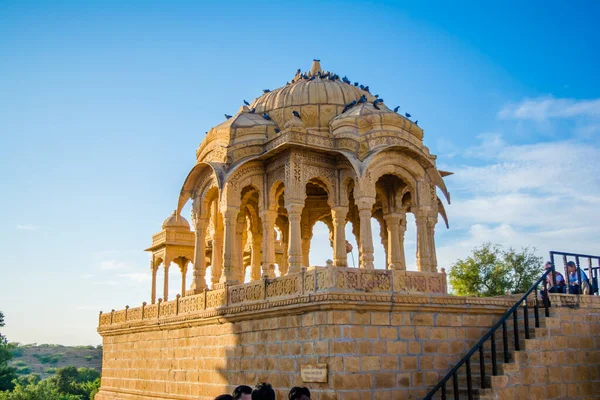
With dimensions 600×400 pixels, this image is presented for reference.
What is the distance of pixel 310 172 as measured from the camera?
16.1 meters

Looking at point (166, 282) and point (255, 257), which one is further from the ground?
point (255, 257)

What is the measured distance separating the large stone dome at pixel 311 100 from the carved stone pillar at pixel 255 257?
184 inches

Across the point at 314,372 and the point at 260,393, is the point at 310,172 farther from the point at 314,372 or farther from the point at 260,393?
the point at 260,393

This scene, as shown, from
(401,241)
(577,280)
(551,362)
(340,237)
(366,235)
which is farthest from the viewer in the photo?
(401,241)

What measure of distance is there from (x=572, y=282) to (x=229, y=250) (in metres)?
8.09

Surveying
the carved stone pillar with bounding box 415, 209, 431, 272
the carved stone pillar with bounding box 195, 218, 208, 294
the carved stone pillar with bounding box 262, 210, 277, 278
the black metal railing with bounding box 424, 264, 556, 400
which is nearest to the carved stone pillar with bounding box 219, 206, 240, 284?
the carved stone pillar with bounding box 262, 210, 277, 278

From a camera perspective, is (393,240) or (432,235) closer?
(432,235)

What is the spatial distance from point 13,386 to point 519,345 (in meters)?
40.7

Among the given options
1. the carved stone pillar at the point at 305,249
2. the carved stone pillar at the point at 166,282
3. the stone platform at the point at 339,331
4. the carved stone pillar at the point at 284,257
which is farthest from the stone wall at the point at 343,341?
the carved stone pillar at the point at 166,282

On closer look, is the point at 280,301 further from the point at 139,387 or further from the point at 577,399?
the point at 139,387

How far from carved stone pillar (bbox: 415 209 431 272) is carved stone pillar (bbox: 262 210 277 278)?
12.7 ft

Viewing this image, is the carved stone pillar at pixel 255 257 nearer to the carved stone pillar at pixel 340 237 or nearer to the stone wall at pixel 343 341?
the carved stone pillar at pixel 340 237

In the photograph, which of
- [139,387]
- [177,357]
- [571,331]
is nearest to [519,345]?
→ [571,331]

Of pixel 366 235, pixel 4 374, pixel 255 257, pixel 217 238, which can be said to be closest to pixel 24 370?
pixel 4 374
